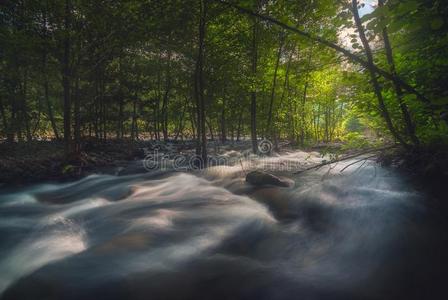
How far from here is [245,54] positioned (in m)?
18.4

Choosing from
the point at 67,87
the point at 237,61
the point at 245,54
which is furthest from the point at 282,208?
the point at 237,61

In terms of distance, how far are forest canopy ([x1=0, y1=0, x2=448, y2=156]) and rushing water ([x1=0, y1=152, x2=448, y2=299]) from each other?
143cm

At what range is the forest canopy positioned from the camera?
4.21 meters

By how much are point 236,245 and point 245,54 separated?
15613 mm

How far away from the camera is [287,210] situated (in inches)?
251

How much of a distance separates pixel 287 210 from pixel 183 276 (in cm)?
315

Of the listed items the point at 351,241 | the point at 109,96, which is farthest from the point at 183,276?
the point at 109,96

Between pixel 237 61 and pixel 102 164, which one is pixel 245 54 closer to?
pixel 237 61

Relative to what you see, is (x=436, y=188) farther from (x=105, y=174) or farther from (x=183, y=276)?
(x=105, y=174)

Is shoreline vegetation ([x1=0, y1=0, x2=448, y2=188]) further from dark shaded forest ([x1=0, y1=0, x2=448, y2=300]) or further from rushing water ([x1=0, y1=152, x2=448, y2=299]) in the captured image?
rushing water ([x1=0, y1=152, x2=448, y2=299])

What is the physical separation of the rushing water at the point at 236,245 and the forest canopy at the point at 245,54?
1.43 m

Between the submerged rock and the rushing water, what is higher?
the submerged rock

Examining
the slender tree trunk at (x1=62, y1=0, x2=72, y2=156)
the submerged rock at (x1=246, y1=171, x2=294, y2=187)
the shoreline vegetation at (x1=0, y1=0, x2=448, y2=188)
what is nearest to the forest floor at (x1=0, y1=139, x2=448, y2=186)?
the shoreline vegetation at (x1=0, y1=0, x2=448, y2=188)

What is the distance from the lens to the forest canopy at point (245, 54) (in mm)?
4211
